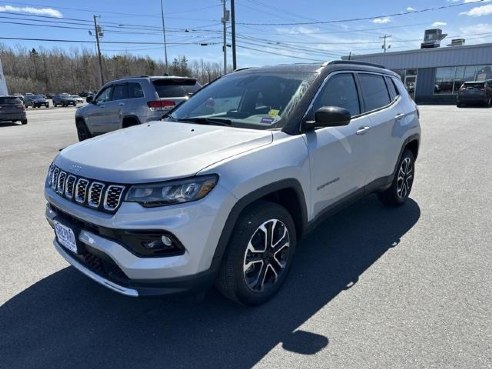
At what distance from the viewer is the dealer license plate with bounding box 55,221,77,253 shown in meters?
2.61

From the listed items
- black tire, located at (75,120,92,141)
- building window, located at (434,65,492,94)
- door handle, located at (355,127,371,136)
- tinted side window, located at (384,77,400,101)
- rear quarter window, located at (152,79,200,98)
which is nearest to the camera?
door handle, located at (355,127,371,136)

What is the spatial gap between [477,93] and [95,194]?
90.6 ft

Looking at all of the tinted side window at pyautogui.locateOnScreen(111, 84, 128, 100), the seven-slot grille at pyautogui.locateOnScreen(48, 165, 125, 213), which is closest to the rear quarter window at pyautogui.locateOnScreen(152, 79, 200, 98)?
the tinted side window at pyautogui.locateOnScreen(111, 84, 128, 100)

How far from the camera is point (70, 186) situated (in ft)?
8.64

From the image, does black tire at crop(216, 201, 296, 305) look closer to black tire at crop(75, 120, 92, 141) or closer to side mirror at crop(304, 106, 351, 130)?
side mirror at crop(304, 106, 351, 130)

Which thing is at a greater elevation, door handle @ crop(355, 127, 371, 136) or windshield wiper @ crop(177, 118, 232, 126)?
windshield wiper @ crop(177, 118, 232, 126)

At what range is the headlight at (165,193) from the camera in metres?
2.27

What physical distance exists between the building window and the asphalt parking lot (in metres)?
32.8

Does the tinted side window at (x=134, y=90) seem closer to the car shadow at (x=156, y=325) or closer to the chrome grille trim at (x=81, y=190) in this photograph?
the car shadow at (x=156, y=325)

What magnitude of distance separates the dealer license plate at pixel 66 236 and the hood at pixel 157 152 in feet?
1.37

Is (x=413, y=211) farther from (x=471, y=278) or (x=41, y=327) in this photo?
(x=41, y=327)

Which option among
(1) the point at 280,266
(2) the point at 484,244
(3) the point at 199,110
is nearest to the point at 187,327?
(1) the point at 280,266

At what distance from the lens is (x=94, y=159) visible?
8.66 ft

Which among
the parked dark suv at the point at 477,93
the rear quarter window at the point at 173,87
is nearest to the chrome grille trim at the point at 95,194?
the rear quarter window at the point at 173,87
